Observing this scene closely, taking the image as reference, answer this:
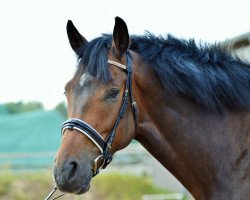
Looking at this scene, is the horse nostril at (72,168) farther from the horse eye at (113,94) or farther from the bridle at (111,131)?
the horse eye at (113,94)

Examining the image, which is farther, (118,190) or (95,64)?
(118,190)

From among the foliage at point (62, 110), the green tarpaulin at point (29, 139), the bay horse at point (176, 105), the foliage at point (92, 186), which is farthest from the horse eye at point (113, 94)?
the foliage at point (62, 110)

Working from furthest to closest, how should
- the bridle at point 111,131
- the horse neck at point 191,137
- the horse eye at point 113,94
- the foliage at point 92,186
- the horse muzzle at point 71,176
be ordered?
the foliage at point 92,186
the horse neck at point 191,137
the horse eye at point 113,94
the bridle at point 111,131
the horse muzzle at point 71,176

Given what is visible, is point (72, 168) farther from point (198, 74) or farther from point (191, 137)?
point (198, 74)

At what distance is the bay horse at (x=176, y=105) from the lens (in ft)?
13.4

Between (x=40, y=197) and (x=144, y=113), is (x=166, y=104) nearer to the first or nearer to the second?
(x=144, y=113)

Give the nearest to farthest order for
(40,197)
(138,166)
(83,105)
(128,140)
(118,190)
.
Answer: (83,105)
(128,140)
(40,197)
(118,190)
(138,166)

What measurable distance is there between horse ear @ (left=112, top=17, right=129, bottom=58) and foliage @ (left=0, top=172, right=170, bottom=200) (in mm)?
9682

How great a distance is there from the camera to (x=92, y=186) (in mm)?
15047

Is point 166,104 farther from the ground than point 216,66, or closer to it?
closer to it

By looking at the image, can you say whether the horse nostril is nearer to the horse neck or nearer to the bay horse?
the bay horse

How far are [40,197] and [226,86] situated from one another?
35.3ft

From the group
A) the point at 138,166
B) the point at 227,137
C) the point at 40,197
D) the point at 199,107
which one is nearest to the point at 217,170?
the point at 227,137

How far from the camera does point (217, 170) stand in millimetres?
4164
